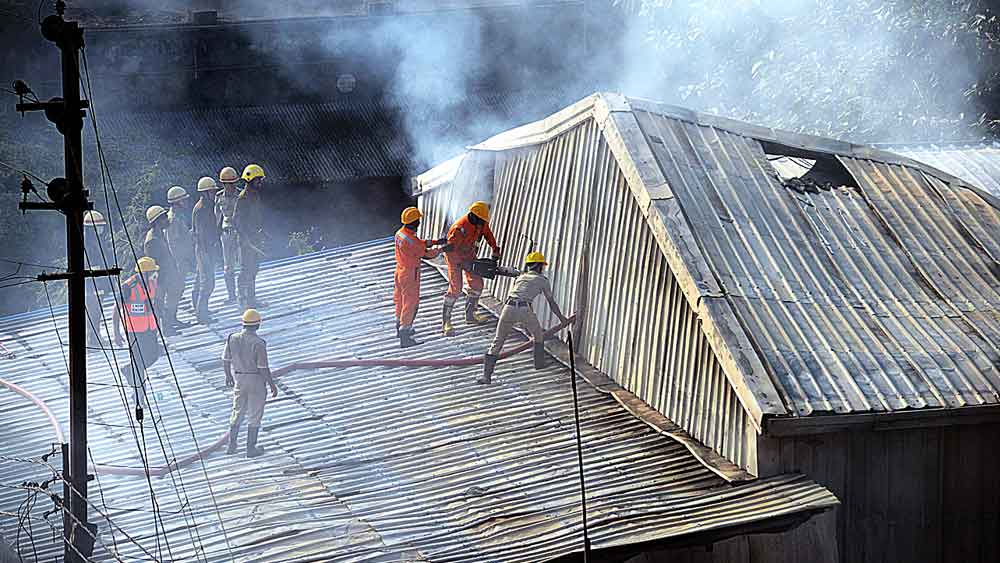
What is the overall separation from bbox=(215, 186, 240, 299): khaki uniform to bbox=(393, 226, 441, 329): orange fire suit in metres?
2.78

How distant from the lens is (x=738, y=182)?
11562mm

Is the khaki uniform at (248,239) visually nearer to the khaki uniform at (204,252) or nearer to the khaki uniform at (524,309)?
the khaki uniform at (204,252)

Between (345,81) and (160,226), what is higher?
(345,81)

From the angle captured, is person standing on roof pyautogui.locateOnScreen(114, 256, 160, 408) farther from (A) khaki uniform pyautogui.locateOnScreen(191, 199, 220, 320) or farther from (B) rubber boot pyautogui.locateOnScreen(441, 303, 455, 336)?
(B) rubber boot pyautogui.locateOnScreen(441, 303, 455, 336)

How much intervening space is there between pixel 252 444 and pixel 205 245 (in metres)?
5.12

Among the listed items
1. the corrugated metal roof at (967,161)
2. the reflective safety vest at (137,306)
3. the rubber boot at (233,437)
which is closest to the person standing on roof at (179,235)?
the reflective safety vest at (137,306)

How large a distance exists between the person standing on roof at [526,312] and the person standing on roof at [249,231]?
166 inches

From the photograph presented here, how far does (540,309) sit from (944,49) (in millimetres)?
12512

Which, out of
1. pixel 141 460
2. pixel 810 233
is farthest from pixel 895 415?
pixel 141 460

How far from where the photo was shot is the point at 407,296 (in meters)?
13.1

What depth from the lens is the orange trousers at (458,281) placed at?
13438mm

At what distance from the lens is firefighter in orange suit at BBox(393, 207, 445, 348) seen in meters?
13.1

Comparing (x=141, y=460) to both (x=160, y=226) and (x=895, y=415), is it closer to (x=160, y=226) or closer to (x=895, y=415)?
(x=160, y=226)

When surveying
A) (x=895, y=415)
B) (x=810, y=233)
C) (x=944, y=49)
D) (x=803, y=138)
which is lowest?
(x=895, y=415)
